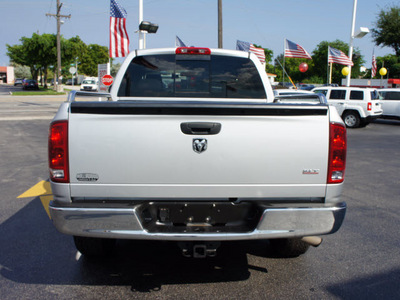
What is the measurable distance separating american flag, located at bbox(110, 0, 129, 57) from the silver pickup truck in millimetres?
14000

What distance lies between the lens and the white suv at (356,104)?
17.5 m

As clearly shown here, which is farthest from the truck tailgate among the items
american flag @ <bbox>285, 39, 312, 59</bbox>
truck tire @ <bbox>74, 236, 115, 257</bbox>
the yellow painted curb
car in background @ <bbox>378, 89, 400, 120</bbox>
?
american flag @ <bbox>285, 39, 312, 59</bbox>

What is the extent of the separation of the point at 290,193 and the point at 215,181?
22.0 inches

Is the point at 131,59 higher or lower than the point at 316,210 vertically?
higher

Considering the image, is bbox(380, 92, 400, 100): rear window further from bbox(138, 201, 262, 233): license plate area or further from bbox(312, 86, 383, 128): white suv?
bbox(138, 201, 262, 233): license plate area

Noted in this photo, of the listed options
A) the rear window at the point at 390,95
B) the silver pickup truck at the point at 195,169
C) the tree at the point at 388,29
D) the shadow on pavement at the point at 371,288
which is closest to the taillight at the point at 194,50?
the silver pickup truck at the point at 195,169

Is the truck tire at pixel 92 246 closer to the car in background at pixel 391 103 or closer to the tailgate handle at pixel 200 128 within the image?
the tailgate handle at pixel 200 128

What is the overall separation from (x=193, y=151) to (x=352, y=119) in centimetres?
1657

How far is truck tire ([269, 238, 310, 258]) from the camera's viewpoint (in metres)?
3.81

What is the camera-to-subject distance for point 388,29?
4309 cm

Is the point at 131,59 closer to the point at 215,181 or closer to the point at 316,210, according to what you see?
the point at 215,181

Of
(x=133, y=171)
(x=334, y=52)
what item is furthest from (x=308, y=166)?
(x=334, y=52)

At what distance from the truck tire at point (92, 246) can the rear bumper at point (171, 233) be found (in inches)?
29.4

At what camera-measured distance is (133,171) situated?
2.91 m
